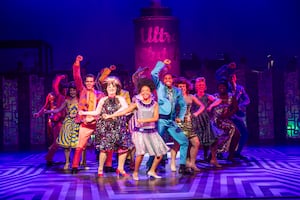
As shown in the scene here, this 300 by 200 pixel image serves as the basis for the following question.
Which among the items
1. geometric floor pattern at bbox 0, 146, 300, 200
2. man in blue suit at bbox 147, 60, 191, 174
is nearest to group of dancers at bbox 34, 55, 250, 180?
man in blue suit at bbox 147, 60, 191, 174

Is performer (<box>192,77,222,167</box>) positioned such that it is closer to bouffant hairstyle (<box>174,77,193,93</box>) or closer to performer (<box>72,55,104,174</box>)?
bouffant hairstyle (<box>174,77,193,93</box>)

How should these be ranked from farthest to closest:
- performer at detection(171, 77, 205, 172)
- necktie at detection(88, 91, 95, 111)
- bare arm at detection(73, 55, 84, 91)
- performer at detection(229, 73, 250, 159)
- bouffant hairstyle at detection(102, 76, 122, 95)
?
performer at detection(229, 73, 250, 159) < necktie at detection(88, 91, 95, 111) < performer at detection(171, 77, 205, 172) < bare arm at detection(73, 55, 84, 91) < bouffant hairstyle at detection(102, 76, 122, 95)

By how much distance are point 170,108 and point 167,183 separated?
1263mm

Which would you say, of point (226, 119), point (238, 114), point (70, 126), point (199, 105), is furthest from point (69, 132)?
point (238, 114)

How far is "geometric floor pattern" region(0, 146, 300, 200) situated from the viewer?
6.19 metres

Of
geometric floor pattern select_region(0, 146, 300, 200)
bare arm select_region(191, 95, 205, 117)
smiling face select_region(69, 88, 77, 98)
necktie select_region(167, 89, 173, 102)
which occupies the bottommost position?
geometric floor pattern select_region(0, 146, 300, 200)

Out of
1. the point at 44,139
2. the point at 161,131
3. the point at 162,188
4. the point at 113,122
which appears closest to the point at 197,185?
the point at 162,188

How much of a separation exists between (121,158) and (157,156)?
770 millimetres

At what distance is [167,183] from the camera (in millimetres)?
6953

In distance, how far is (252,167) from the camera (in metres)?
8.35

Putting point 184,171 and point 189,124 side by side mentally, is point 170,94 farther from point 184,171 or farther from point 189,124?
point 184,171

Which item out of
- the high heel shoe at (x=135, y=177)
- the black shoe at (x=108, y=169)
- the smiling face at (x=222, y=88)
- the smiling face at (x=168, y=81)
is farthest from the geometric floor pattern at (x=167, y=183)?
the smiling face at (x=168, y=81)

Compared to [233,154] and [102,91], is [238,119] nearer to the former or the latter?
[233,154]

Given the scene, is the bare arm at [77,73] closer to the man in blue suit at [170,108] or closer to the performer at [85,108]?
the performer at [85,108]
